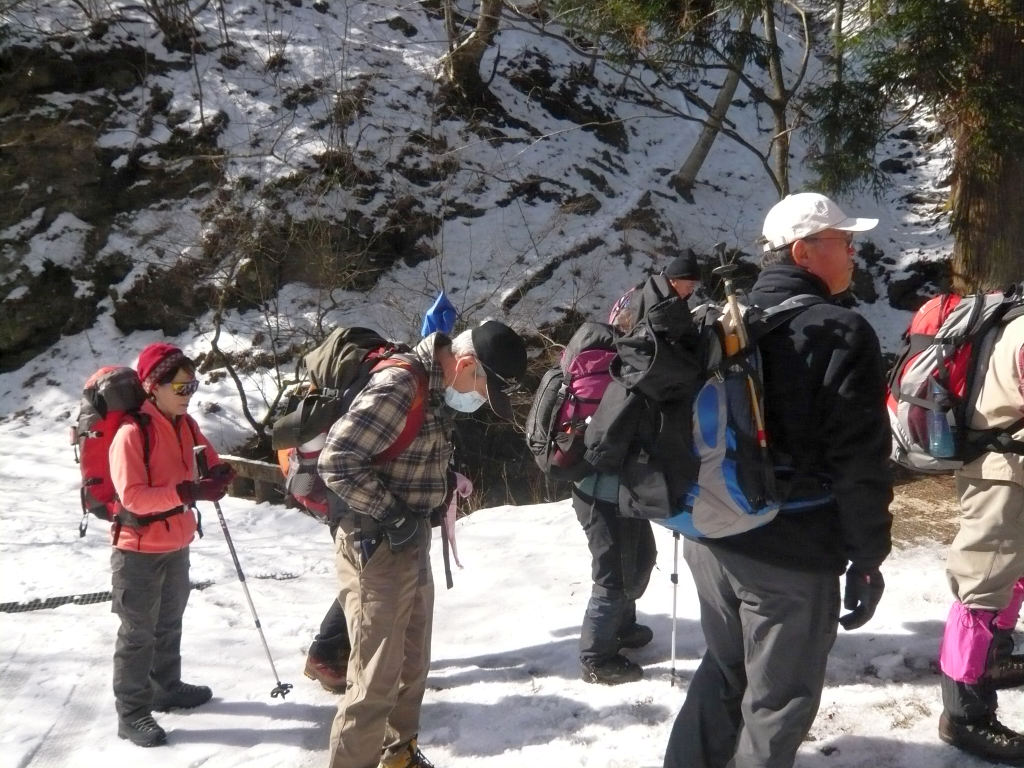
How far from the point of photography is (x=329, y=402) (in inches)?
120

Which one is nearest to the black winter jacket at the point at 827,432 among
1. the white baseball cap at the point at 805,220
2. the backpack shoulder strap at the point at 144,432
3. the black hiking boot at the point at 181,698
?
the white baseball cap at the point at 805,220

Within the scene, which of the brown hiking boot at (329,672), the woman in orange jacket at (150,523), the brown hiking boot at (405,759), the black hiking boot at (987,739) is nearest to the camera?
the black hiking boot at (987,739)

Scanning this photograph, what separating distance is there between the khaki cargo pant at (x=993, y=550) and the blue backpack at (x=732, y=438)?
4.00ft

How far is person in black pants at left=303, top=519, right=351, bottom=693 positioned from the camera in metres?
3.95

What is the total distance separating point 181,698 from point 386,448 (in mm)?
2130

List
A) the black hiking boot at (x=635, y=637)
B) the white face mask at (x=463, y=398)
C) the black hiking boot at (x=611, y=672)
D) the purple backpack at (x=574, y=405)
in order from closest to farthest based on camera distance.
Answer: the white face mask at (x=463, y=398) < the purple backpack at (x=574, y=405) < the black hiking boot at (x=611, y=672) < the black hiking boot at (x=635, y=637)

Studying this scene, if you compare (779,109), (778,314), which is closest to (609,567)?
(778,314)

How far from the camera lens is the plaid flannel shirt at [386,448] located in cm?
281

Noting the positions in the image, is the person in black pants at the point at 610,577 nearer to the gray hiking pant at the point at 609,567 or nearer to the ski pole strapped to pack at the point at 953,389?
the gray hiking pant at the point at 609,567

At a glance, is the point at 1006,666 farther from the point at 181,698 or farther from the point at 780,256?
the point at 181,698

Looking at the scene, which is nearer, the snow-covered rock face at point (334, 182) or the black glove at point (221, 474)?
the black glove at point (221, 474)

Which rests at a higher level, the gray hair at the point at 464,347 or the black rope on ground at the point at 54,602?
the gray hair at the point at 464,347

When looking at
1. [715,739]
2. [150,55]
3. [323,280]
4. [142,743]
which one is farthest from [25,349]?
[715,739]

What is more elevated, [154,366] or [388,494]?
[154,366]
